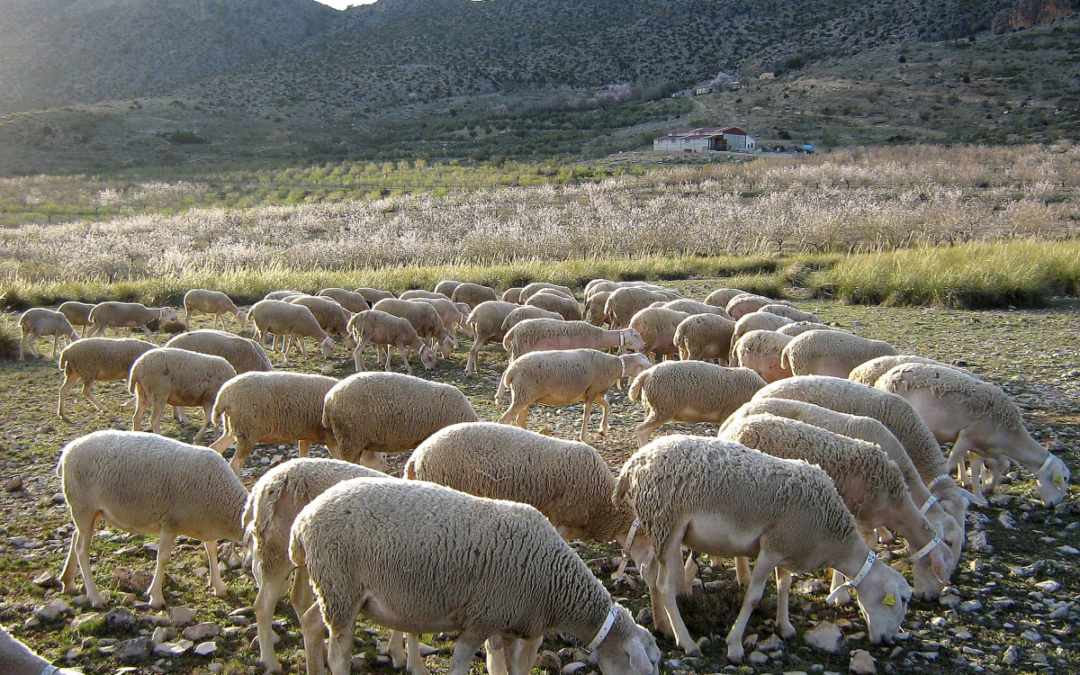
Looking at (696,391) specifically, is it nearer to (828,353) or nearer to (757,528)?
(828,353)

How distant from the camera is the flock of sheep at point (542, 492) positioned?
13.9 feet

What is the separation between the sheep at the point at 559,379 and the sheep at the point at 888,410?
2.41 meters

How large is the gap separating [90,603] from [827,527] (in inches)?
203

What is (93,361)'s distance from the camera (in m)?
9.58

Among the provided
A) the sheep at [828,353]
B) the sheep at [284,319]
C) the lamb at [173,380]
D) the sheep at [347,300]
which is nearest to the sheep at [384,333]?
the sheep at [284,319]

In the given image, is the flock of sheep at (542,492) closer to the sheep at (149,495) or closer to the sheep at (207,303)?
the sheep at (149,495)

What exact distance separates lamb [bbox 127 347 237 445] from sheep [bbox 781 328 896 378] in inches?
265

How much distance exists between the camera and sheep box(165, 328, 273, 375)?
9695 millimetres

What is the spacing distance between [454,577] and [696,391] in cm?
461

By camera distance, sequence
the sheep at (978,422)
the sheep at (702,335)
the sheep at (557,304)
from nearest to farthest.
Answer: the sheep at (978,422)
the sheep at (702,335)
the sheep at (557,304)

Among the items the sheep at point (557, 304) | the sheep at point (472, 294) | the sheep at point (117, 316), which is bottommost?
the sheep at point (472, 294)

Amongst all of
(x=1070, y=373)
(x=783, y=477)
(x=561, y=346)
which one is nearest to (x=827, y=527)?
(x=783, y=477)

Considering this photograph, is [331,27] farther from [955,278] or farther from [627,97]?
[955,278]

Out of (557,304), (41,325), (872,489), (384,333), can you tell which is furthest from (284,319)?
(872,489)
